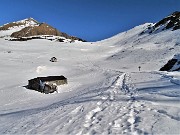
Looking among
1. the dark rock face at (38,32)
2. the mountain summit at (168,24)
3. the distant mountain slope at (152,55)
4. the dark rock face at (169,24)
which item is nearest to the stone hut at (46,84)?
the distant mountain slope at (152,55)

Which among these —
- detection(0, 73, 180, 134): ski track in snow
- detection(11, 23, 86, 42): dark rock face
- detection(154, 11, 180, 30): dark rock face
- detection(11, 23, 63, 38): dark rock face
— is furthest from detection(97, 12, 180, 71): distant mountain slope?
detection(11, 23, 63, 38): dark rock face

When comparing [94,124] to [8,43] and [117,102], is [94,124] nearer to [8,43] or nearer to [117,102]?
[117,102]

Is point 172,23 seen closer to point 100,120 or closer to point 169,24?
point 169,24

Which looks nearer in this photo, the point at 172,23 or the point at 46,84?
the point at 46,84

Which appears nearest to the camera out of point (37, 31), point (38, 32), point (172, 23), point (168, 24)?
point (172, 23)

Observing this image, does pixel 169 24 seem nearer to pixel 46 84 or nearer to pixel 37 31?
pixel 46 84

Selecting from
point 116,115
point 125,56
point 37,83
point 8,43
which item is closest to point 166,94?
point 116,115

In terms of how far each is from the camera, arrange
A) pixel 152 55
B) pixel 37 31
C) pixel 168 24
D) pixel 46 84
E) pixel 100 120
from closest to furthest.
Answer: pixel 100 120
pixel 46 84
pixel 152 55
pixel 168 24
pixel 37 31

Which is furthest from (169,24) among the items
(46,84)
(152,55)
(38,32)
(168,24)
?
(38,32)

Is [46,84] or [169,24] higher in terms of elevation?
[169,24]

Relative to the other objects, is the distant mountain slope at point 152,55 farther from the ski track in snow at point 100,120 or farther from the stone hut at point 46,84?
the ski track in snow at point 100,120

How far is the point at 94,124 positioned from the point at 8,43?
113m

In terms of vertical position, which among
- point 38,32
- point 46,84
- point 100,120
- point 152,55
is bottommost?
point 100,120

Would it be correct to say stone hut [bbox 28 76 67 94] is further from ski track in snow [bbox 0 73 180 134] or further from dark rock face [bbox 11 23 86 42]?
dark rock face [bbox 11 23 86 42]
